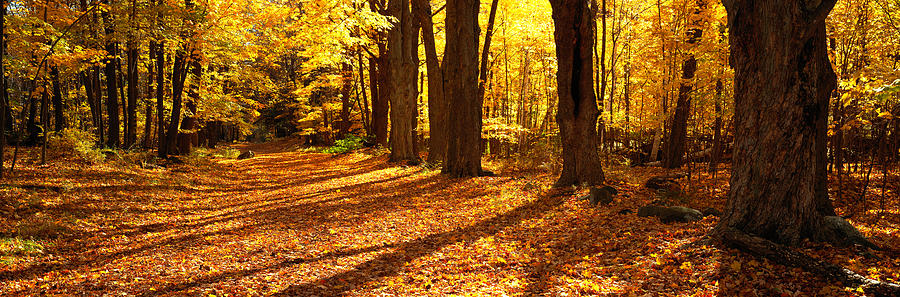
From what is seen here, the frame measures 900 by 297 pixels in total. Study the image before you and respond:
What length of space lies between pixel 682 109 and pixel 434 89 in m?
7.83

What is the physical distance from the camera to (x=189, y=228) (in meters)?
7.55

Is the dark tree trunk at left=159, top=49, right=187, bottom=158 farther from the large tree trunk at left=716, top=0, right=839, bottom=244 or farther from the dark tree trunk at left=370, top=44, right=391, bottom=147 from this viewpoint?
the large tree trunk at left=716, top=0, right=839, bottom=244

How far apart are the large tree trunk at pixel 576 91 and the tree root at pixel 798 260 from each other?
4205 mm

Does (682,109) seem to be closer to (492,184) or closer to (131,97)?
(492,184)

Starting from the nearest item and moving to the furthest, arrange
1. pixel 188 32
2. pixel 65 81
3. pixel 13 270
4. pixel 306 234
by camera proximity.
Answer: pixel 13 270, pixel 306 234, pixel 188 32, pixel 65 81

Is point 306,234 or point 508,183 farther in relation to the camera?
point 508,183

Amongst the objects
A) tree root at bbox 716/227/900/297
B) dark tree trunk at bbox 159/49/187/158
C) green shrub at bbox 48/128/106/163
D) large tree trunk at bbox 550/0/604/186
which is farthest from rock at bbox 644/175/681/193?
green shrub at bbox 48/128/106/163

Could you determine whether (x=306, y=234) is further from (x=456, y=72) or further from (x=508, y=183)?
(x=456, y=72)

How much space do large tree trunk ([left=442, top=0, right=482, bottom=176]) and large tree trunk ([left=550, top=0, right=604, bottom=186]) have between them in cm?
316

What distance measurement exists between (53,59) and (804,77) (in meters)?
15.0

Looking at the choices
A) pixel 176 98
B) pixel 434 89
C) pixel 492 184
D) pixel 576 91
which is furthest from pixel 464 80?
pixel 176 98

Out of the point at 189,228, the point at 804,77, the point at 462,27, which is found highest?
A: the point at 462,27

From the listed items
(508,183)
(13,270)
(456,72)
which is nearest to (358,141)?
(456,72)

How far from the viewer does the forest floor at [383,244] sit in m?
4.39
